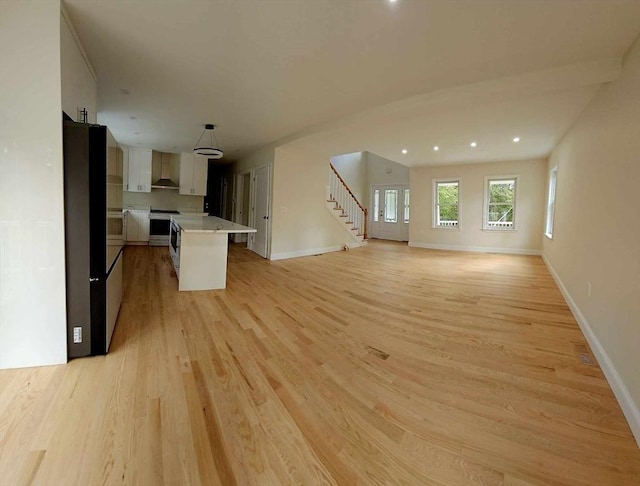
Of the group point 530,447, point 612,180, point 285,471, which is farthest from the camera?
point 612,180

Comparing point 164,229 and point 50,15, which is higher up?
point 50,15

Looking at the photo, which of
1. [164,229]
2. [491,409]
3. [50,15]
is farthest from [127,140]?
[491,409]

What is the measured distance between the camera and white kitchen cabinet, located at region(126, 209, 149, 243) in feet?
24.8

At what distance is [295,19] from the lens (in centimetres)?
233

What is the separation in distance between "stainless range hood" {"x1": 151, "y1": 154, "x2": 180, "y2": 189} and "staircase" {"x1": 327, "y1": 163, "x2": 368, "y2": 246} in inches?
170

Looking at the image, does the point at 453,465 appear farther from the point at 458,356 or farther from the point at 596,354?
the point at 596,354

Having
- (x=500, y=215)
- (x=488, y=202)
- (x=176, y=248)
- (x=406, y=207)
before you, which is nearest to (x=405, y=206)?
(x=406, y=207)

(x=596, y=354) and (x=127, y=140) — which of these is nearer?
(x=596, y=354)

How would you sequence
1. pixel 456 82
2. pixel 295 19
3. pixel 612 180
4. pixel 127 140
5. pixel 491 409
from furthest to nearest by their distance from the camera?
1. pixel 127 140
2. pixel 456 82
3. pixel 612 180
4. pixel 295 19
5. pixel 491 409

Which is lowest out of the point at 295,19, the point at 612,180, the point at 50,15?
the point at 612,180

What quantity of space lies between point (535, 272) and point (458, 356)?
15.5 ft

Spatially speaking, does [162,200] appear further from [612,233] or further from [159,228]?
[612,233]

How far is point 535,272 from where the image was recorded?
5.89 metres

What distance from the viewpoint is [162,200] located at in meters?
8.46
